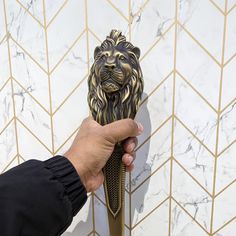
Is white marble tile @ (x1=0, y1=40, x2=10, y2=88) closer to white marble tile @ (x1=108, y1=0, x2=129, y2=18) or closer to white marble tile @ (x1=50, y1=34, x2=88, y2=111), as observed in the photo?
white marble tile @ (x1=50, y1=34, x2=88, y2=111)

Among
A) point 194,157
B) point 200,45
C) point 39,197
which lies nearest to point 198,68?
point 200,45

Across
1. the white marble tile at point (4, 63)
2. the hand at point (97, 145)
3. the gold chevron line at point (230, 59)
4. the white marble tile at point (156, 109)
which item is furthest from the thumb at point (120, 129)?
the white marble tile at point (4, 63)

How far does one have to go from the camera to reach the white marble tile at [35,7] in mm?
753

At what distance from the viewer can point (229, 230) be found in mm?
706

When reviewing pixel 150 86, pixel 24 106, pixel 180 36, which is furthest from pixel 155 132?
pixel 24 106

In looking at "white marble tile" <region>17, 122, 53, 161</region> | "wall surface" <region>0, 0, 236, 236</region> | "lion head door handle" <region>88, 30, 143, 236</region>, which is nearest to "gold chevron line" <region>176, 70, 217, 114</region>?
"wall surface" <region>0, 0, 236, 236</region>

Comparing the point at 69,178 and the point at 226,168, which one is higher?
the point at 69,178

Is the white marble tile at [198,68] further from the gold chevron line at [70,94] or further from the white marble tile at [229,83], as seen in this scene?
the gold chevron line at [70,94]

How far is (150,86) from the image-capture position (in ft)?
2.32

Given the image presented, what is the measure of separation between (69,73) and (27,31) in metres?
0.13

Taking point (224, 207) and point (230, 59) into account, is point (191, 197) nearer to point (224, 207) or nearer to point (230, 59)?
point (224, 207)

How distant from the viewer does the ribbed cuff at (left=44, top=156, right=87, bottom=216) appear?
56cm

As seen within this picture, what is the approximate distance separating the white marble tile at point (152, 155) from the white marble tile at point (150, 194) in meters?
0.01

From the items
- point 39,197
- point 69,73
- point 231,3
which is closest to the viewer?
point 39,197
